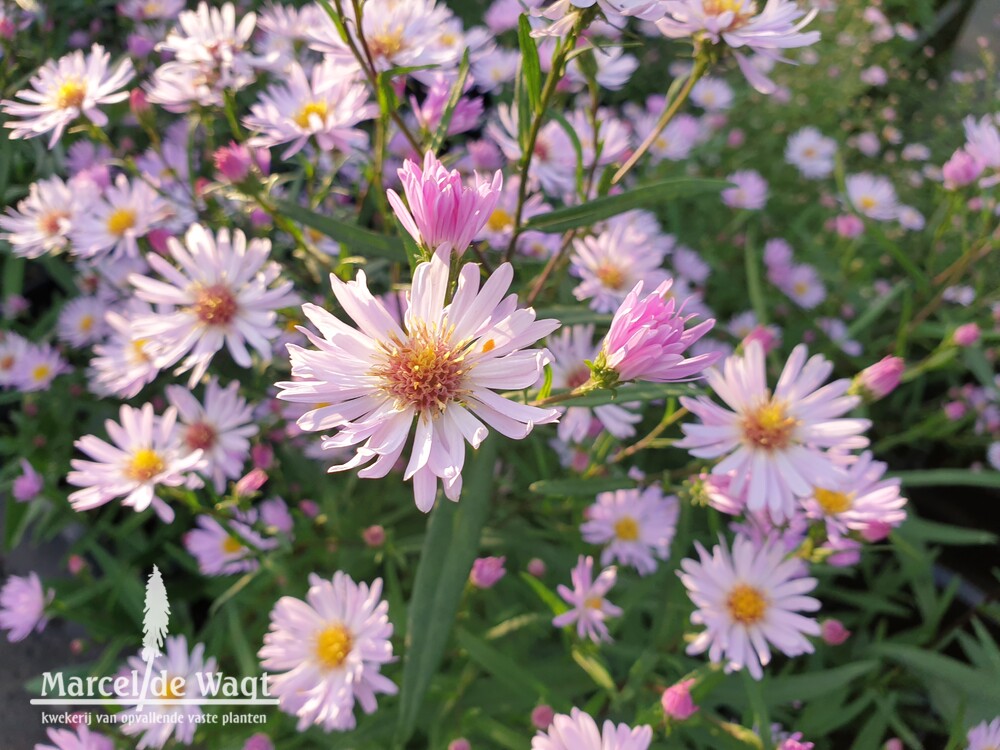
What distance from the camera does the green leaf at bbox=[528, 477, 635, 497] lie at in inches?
35.7

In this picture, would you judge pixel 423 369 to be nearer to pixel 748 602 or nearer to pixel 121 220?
pixel 748 602

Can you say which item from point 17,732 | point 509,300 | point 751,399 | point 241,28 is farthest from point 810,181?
point 17,732

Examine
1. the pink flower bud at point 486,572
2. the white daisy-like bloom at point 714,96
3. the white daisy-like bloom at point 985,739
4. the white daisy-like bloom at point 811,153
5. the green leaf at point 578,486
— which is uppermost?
the white daisy-like bloom at point 714,96

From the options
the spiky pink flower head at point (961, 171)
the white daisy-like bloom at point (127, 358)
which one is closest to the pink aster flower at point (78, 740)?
the white daisy-like bloom at point (127, 358)

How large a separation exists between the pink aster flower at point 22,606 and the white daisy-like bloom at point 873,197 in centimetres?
246

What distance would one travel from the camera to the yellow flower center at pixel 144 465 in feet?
3.20

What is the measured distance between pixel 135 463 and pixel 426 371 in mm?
622

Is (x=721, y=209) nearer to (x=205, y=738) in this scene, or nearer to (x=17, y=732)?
(x=205, y=738)

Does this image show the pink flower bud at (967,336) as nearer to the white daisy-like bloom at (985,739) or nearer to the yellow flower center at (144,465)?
the white daisy-like bloom at (985,739)

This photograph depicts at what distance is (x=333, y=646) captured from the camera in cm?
93

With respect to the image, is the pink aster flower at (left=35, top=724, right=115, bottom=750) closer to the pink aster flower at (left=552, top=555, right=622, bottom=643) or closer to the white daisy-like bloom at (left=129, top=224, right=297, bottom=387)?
the white daisy-like bloom at (left=129, top=224, right=297, bottom=387)

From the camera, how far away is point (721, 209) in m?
2.16

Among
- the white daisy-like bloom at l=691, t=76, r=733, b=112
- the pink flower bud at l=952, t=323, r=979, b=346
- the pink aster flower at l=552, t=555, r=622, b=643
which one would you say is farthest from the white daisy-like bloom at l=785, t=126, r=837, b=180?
the pink aster flower at l=552, t=555, r=622, b=643

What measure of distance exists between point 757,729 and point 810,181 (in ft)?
6.78
